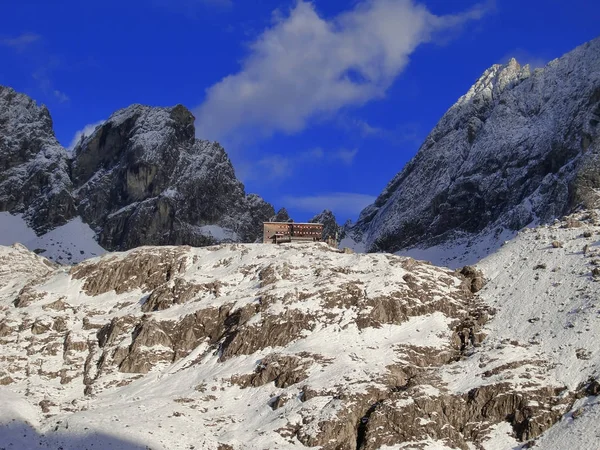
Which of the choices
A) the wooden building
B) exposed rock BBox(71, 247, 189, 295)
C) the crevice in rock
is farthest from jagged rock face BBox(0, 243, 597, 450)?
the wooden building

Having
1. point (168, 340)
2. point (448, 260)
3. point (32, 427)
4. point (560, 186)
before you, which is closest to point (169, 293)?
point (168, 340)

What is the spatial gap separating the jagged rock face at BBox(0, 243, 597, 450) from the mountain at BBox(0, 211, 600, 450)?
221mm

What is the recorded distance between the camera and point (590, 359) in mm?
88125

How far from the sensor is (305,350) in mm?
98500

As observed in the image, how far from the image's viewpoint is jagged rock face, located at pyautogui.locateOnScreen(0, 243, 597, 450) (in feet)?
277

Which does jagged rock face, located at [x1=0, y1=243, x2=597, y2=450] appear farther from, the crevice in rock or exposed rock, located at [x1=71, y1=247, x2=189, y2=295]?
exposed rock, located at [x1=71, y1=247, x2=189, y2=295]

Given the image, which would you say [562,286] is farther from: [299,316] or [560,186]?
[560,186]

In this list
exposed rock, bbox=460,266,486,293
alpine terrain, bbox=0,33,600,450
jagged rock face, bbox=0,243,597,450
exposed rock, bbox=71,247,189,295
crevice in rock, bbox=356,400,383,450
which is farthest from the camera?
exposed rock, bbox=71,247,189,295

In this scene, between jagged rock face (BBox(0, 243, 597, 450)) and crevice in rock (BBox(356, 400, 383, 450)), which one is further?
jagged rock face (BBox(0, 243, 597, 450))

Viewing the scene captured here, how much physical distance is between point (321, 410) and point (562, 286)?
34.3 m

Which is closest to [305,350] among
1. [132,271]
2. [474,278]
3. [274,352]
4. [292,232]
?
[274,352]

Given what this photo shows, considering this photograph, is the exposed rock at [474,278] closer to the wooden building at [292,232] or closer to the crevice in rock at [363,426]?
the crevice in rock at [363,426]

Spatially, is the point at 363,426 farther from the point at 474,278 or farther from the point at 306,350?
the point at 474,278

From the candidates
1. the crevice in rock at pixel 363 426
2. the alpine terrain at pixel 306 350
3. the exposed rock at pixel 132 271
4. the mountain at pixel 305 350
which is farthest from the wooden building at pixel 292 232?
the crevice in rock at pixel 363 426
